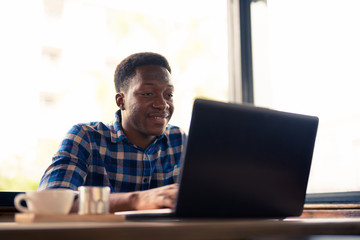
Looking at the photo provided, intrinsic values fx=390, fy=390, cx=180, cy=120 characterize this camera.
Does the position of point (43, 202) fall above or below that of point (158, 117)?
below

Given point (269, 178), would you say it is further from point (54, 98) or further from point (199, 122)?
point (54, 98)

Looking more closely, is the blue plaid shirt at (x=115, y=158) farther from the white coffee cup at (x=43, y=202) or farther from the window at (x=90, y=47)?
the window at (x=90, y=47)

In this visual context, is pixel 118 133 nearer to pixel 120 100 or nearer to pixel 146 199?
pixel 120 100

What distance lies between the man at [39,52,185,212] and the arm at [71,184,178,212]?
1.38ft

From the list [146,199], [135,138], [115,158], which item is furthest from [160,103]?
[146,199]

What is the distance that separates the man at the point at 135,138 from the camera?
5.31ft

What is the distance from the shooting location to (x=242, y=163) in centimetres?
86

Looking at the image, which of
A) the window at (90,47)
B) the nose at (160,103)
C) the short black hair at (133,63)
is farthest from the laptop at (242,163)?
the window at (90,47)

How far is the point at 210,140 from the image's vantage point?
0.82 metres

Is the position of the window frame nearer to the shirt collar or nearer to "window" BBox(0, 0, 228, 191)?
"window" BBox(0, 0, 228, 191)

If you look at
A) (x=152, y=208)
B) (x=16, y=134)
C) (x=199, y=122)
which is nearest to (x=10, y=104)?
(x=16, y=134)

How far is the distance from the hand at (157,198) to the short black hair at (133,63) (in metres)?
0.86

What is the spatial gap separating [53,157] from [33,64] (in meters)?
1.57

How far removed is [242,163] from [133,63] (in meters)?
1.08
